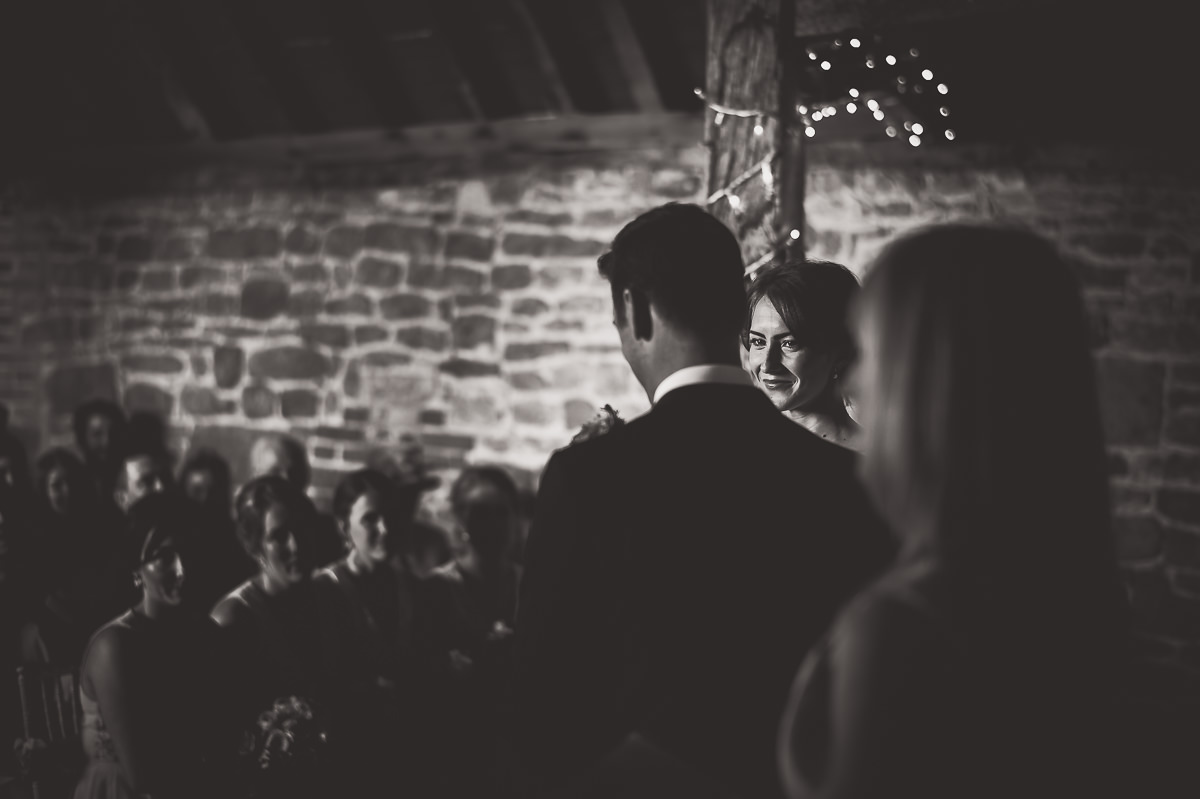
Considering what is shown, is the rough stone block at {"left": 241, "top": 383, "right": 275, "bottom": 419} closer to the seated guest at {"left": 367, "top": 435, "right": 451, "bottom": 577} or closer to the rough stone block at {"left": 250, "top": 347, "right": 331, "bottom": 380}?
the rough stone block at {"left": 250, "top": 347, "right": 331, "bottom": 380}

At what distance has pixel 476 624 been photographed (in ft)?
17.2

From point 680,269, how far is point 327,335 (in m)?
5.47

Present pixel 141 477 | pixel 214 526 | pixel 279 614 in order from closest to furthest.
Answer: pixel 279 614 → pixel 141 477 → pixel 214 526

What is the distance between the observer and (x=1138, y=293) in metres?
5.29

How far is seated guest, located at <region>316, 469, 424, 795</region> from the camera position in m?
4.35

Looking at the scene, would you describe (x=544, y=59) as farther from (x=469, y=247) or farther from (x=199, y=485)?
(x=199, y=485)

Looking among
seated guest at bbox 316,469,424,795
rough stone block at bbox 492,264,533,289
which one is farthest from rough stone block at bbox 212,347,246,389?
seated guest at bbox 316,469,424,795

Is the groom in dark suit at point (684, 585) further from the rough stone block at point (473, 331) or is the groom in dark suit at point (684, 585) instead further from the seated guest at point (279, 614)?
the rough stone block at point (473, 331)

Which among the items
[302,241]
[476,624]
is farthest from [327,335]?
[476,624]

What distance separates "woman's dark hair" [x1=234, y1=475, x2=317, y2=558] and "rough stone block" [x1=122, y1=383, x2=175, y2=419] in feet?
10.7

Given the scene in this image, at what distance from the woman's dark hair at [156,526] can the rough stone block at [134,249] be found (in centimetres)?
404

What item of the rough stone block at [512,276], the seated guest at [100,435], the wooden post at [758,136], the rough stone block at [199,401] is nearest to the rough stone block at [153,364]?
the rough stone block at [199,401]

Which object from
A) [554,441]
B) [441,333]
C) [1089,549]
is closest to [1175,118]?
[554,441]

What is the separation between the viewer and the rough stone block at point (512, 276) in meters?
6.49
